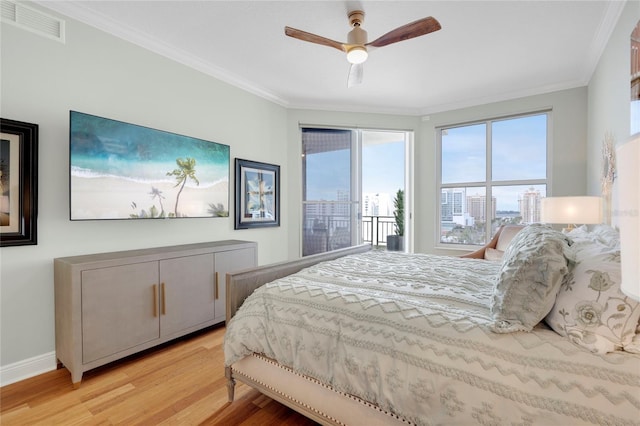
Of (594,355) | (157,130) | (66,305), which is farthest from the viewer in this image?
(157,130)

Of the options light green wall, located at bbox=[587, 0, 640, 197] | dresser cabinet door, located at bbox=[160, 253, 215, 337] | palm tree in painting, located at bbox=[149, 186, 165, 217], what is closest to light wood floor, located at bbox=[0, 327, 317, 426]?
dresser cabinet door, located at bbox=[160, 253, 215, 337]

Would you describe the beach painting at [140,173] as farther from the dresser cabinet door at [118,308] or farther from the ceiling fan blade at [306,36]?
the ceiling fan blade at [306,36]

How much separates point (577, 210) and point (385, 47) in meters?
2.29

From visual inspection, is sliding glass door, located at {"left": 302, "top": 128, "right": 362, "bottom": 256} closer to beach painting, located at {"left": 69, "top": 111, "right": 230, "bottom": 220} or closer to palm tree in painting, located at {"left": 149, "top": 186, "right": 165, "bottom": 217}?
beach painting, located at {"left": 69, "top": 111, "right": 230, "bottom": 220}

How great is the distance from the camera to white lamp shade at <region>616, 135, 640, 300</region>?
526 mm

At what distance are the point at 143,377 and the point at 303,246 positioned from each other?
2698mm

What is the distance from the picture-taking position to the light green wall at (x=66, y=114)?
200 centimetres

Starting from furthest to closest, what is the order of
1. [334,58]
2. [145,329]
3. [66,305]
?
1. [334,58]
2. [145,329]
3. [66,305]

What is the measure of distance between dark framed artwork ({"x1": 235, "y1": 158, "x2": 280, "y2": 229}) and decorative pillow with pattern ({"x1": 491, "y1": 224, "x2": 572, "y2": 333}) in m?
2.93

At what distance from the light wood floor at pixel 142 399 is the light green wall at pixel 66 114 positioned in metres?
0.40

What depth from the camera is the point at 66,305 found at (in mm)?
1998

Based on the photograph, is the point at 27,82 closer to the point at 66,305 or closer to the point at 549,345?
the point at 66,305

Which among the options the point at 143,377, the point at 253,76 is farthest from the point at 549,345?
the point at 253,76

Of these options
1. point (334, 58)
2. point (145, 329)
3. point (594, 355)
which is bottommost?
point (145, 329)
